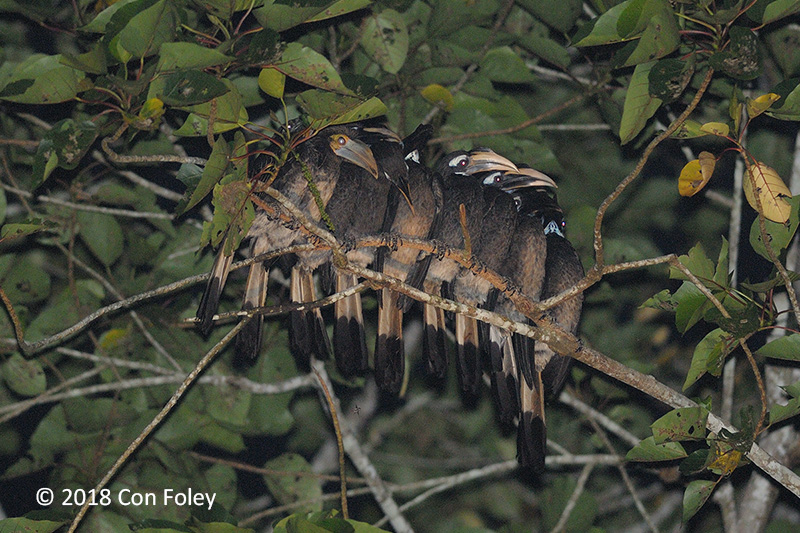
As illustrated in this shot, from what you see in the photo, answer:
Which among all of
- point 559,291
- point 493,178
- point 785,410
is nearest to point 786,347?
point 785,410

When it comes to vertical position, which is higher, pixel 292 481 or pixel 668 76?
pixel 668 76

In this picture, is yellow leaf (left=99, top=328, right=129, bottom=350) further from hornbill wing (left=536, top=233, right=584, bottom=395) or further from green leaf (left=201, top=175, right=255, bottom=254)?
hornbill wing (left=536, top=233, right=584, bottom=395)

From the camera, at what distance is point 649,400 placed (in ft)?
12.4

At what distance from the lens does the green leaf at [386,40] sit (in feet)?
10.2

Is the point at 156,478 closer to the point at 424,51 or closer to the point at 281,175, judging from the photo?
the point at 281,175

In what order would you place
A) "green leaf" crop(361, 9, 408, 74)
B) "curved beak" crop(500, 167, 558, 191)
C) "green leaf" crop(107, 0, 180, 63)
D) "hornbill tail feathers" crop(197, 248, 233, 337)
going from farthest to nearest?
"curved beak" crop(500, 167, 558, 191) < "green leaf" crop(361, 9, 408, 74) < "hornbill tail feathers" crop(197, 248, 233, 337) < "green leaf" crop(107, 0, 180, 63)

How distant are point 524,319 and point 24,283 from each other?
80.7 inches

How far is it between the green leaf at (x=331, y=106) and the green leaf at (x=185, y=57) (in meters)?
0.25

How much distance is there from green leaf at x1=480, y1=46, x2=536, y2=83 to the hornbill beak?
26.0 inches

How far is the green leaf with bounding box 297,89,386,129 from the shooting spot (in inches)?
90.9

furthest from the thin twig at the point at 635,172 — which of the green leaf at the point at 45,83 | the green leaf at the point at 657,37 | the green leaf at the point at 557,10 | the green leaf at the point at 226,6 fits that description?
the green leaf at the point at 45,83

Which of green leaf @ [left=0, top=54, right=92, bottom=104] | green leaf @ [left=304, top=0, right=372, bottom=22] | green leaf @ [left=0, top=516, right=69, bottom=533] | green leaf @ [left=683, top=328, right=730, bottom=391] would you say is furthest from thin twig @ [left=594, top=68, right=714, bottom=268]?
green leaf @ [left=0, top=516, right=69, bottom=533]

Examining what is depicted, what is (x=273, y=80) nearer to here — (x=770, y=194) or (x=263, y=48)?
(x=263, y=48)

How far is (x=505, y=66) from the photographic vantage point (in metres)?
3.38
